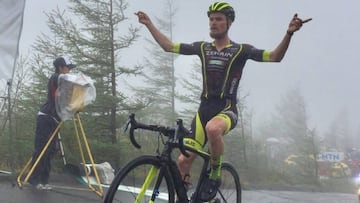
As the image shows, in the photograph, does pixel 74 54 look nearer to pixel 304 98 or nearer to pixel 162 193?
pixel 162 193

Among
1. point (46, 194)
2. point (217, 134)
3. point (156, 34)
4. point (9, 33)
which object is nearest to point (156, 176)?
point (217, 134)

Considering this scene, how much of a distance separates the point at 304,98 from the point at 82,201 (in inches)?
854

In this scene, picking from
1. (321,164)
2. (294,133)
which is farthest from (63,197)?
(294,133)

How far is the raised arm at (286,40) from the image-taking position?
12.7 feet

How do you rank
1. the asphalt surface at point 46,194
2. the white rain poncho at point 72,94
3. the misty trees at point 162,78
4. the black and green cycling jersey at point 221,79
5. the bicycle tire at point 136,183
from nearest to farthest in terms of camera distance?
the bicycle tire at point 136,183, the black and green cycling jersey at point 221,79, the asphalt surface at point 46,194, the white rain poncho at point 72,94, the misty trees at point 162,78

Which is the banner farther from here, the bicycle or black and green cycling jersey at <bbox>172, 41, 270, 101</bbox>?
the bicycle

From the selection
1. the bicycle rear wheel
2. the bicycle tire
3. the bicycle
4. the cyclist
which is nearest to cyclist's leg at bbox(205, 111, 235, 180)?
the cyclist

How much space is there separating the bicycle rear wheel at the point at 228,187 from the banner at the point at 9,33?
408cm

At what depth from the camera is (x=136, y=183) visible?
373cm

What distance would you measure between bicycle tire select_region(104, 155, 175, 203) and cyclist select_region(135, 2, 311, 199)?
1.13ft

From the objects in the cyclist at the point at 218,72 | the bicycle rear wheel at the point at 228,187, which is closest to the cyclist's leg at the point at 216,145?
the cyclist at the point at 218,72

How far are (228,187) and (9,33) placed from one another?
4.40 m

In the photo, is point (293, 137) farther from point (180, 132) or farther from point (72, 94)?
point (180, 132)

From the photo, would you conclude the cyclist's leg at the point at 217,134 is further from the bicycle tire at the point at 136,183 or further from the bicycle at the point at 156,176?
the bicycle tire at the point at 136,183
